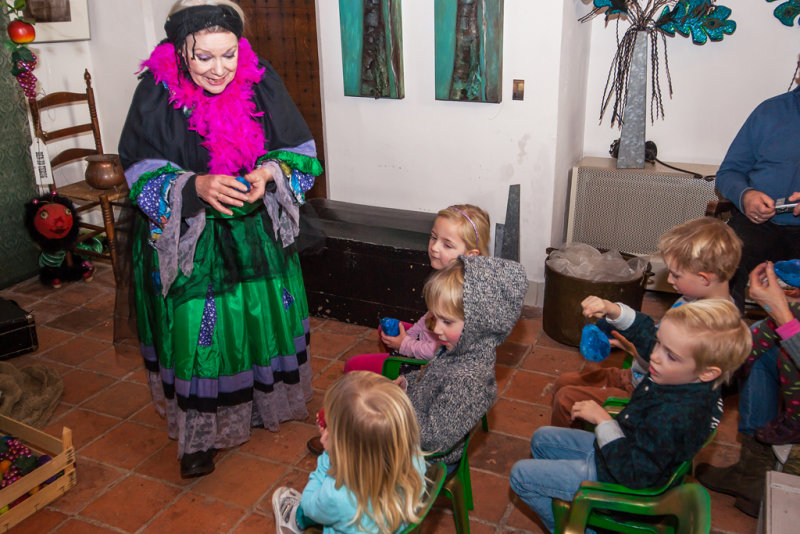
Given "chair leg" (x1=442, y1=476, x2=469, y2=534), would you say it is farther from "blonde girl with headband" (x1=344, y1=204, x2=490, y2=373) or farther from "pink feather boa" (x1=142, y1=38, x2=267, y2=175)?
"pink feather boa" (x1=142, y1=38, x2=267, y2=175)

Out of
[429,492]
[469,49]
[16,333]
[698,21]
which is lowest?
[16,333]

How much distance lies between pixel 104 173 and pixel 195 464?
250cm

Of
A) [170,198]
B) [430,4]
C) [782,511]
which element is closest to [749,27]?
[430,4]

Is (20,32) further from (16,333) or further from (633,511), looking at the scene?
(633,511)

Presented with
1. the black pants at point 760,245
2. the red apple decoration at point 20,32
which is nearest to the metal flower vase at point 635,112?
the black pants at point 760,245

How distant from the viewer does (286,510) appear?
231cm

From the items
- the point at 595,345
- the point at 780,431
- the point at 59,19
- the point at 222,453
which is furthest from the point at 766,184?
the point at 59,19

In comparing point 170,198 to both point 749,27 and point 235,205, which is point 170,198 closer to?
point 235,205

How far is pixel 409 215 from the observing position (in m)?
4.60

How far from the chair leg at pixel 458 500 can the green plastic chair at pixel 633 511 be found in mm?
315

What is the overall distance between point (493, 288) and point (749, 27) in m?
3.13

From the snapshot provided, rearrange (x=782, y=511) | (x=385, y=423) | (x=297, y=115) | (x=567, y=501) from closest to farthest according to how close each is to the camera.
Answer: (x=385, y=423) → (x=782, y=511) → (x=567, y=501) → (x=297, y=115)

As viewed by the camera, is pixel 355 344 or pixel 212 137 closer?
pixel 212 137

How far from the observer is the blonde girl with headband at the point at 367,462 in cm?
181
